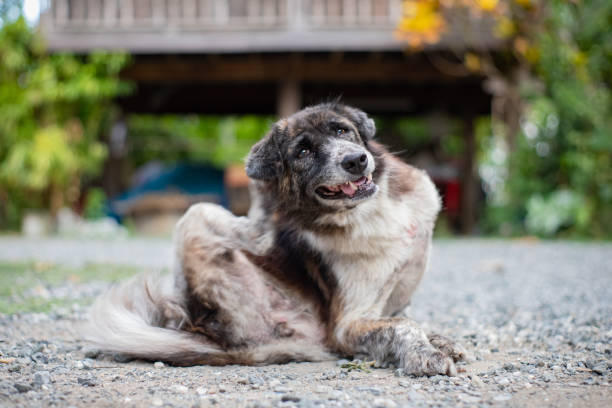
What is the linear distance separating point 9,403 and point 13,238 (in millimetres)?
9337

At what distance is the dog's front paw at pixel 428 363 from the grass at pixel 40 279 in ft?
9.18

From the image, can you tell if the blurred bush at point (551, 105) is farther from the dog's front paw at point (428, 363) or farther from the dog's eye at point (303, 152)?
Result: the dog's front paw at point (428, 363)

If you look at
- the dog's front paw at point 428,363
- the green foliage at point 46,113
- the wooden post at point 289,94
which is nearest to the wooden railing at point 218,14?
the green foliage at point 46,113

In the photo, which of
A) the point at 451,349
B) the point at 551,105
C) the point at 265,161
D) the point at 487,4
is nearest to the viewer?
the point at 451,349

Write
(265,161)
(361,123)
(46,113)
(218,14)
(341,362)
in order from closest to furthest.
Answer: (341,362), (265,161), (361,123), (218,14), (46,113)

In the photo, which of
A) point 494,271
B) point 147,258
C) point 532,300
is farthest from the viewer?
point 147,258

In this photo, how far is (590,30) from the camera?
30.2ft

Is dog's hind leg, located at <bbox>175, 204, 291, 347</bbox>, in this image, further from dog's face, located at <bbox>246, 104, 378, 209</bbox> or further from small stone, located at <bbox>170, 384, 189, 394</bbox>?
small stone, located at <bbox>170, 384, 189, 394</bbox>

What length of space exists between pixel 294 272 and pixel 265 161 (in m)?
0.64

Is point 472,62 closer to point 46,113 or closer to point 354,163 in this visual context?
point 354,163

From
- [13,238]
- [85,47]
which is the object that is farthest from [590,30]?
[13,238]

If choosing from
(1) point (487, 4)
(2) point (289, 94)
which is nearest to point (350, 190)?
(1) point (487, 4)

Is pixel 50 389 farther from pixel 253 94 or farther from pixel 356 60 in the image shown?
pixel 253 94

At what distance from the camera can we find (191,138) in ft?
81.4
